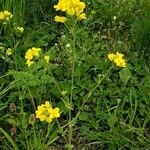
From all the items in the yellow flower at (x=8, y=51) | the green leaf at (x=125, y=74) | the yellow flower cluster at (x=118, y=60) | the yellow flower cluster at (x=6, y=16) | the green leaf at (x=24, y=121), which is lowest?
the green leaf at (x=24, y=121)

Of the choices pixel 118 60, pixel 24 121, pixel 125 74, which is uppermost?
pixel 118 60

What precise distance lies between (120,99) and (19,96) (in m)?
0.56

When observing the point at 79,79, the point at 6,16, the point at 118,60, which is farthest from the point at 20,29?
the point at 118,60

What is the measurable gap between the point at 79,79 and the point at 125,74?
10.4 inches

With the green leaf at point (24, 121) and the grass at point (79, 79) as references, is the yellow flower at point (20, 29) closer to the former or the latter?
the grass at point (79, 79)

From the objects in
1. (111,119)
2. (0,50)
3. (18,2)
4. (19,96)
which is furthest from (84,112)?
(18,2)

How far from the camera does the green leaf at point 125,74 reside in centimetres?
264

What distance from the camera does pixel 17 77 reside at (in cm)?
254

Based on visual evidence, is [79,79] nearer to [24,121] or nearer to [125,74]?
[125,74]

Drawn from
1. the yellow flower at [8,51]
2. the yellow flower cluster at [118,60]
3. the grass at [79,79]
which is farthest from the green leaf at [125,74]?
the yellow flower at [8,51]

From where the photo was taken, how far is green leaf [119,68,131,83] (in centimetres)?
264

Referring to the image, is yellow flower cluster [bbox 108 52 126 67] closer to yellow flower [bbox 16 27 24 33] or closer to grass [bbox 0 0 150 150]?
grass [bbox 0 0 150 150]

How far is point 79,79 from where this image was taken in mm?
2721

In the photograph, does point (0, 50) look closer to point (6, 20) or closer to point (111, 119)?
point (6, 20)
